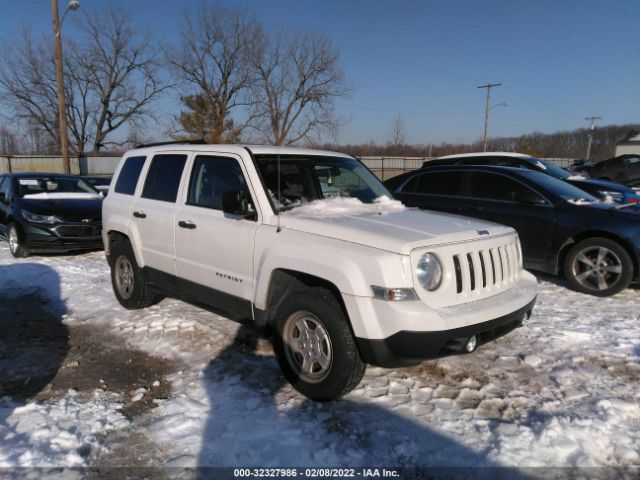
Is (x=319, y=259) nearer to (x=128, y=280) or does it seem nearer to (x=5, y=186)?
(x=128, y=280)

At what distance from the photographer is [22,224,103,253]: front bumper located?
320 inches

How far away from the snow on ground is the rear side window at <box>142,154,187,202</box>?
1455 mm

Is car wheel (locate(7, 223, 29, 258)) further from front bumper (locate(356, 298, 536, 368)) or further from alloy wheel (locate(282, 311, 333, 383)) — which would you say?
front bumper (locate(356, 298, 536, 368))

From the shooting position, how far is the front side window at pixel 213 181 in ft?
13.3

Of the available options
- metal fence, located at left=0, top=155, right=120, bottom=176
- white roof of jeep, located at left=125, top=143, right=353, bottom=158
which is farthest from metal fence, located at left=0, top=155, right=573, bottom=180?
white roof of jeep, located at left=125, top=143, right=353, bottom=158

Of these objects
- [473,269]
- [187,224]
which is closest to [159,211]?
[187,224]

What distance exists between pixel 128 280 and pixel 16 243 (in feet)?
14.5

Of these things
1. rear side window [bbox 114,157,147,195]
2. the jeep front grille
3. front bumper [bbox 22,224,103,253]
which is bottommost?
front bumper [bbox 22,224,103,253]

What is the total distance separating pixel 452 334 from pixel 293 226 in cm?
138

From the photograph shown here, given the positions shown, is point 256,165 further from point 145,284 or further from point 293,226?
point 145,284

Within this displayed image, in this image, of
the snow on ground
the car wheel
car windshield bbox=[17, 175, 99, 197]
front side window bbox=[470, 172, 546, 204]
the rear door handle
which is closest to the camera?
the snow on ground

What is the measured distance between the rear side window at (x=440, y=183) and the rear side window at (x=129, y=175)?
4.47 meters

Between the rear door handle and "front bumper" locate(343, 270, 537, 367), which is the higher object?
the rear door handle

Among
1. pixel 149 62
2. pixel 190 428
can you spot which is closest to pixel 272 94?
pixel 149 62
